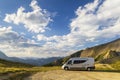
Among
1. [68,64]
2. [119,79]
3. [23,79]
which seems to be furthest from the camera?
[68,64]

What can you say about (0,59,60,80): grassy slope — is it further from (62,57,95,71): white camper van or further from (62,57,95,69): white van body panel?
(62,57,95,69): white van body panel

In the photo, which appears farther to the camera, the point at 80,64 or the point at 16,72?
the point at 80,64

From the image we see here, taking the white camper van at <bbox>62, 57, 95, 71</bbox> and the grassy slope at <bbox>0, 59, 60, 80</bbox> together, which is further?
the white camper van at <bbox>62, 57, 95, 71</bbox>

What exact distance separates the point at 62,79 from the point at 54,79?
1349 mm

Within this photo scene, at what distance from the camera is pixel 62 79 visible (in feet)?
127

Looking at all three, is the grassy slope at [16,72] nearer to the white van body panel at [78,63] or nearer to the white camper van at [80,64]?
the white camper van at [80,64]

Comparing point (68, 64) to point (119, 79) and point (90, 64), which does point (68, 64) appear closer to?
point (90, 64)

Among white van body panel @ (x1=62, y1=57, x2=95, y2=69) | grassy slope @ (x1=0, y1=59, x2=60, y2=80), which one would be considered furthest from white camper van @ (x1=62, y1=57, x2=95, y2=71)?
grassy slope @ (x1=0, y1=59, x2=60, y2=80)

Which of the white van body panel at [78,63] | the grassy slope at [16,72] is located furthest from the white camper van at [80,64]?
the grassy slope at [16,72]

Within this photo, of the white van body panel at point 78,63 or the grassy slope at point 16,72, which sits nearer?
the grassy slope at point 16,72

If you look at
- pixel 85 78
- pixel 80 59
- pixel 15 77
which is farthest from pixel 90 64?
pixel 15 77

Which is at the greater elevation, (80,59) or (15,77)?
(80,59)

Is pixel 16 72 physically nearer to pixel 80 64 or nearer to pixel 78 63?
pixel 78 63

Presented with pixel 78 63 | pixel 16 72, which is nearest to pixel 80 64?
pixel 78 63
